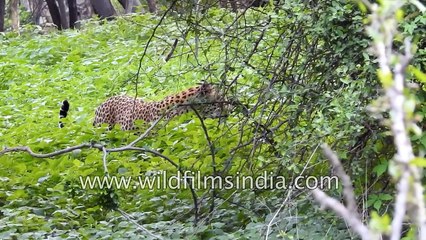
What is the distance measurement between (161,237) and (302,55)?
1.20 m

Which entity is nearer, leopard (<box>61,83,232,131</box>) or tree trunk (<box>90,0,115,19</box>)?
leopard (<box>61,83,232,131</box>)

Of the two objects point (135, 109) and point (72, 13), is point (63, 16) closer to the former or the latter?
point (72, 13)

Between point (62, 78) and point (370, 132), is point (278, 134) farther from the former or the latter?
point (62, 78)

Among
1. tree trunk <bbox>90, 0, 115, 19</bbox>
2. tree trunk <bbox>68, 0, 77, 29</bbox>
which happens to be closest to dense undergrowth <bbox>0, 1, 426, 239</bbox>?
tree trunk <bbox>90, 0, 115, 19</bbox>

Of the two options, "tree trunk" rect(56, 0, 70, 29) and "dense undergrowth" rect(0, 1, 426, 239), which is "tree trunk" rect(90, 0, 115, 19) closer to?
"tree trunk" rect(56, 0, 70, 29)

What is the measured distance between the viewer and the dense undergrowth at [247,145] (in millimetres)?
3998

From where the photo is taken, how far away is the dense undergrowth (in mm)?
3998

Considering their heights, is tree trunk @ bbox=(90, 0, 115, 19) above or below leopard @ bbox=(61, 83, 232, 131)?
above

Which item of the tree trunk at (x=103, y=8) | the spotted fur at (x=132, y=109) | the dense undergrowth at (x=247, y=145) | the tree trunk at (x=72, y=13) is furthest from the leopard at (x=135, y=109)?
the tree trunk at (x=72, y=13)

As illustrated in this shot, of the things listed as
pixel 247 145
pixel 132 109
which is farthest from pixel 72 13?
pixel 247 145

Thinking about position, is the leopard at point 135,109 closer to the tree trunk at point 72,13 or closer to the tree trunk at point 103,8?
the tree trunk at point 103,8

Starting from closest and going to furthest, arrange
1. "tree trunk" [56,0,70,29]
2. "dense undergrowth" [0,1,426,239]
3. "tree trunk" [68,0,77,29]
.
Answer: "dense undergrowth" [0,1,426,239], "tree trunk" [68,0,77,29], "tree trunk" [56,0,70,29]

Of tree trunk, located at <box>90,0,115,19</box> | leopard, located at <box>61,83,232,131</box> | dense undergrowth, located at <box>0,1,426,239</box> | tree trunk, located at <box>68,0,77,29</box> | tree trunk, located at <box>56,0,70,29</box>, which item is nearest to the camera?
dense undergrowth, located at <box>0,1,426,239</box>

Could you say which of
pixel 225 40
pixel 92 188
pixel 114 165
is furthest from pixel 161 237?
pixel 114 165
